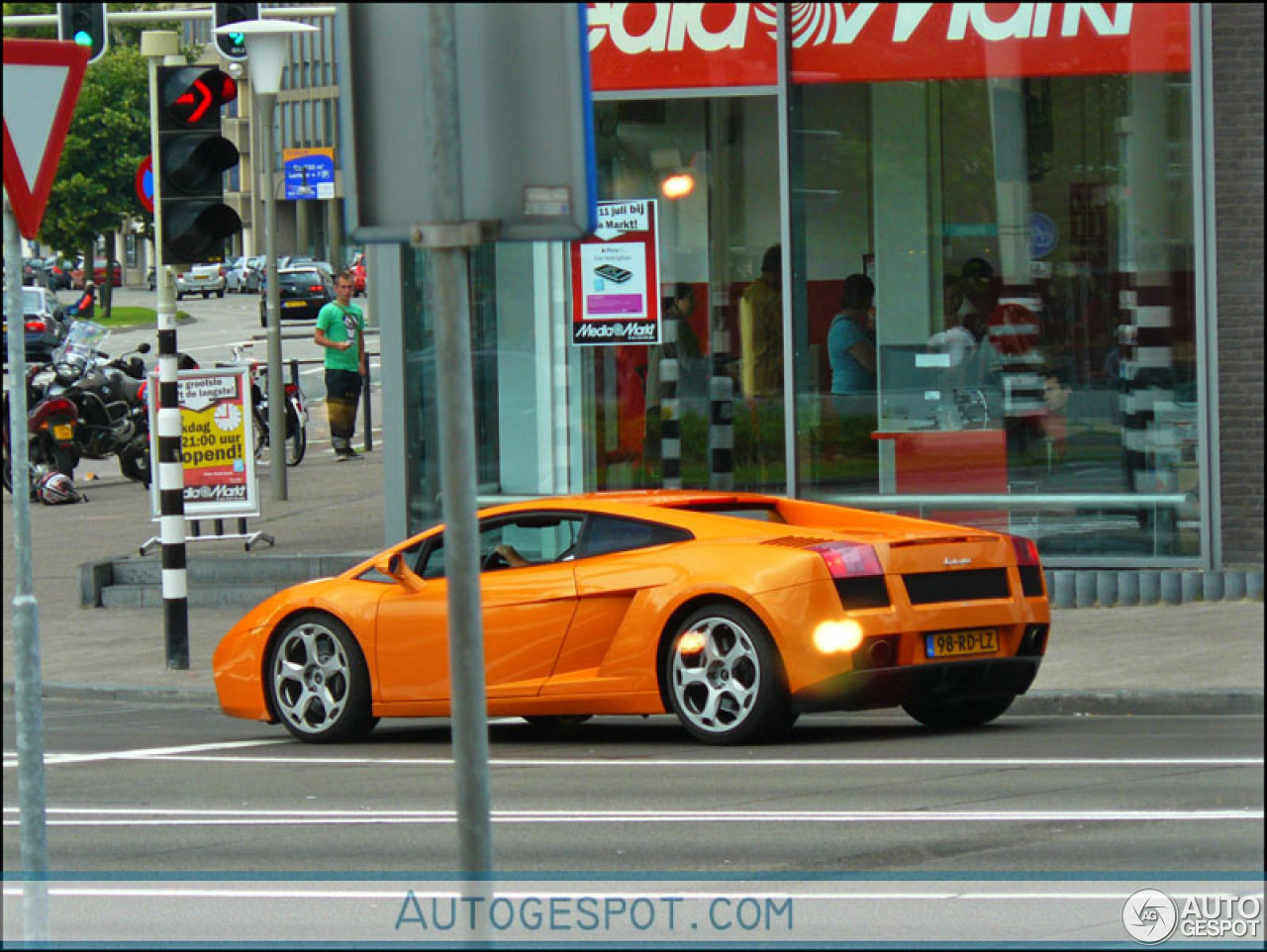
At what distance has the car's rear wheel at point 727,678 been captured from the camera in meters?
10.5

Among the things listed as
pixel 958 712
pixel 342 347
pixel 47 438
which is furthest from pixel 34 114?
pixel 342 347

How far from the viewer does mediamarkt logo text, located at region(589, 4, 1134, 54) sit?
53.9 ft

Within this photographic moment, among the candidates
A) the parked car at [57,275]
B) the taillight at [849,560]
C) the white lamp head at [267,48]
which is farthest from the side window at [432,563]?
the parked car at [57,275]

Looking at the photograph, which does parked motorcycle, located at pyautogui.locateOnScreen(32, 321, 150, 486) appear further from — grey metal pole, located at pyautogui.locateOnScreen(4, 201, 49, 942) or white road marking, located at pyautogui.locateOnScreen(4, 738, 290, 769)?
grey metal pole, located at pyautogui.locateOnScreen(4, 201, 49, 942)

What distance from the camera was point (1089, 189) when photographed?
16484mm

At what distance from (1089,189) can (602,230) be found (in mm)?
3787

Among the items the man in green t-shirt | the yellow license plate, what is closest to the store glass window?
the yellow license plate

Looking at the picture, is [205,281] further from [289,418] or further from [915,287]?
[915,287]

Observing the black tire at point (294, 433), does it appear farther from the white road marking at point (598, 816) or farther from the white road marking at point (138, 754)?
the white road marking at point (598, 816)

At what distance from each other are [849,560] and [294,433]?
672 inches

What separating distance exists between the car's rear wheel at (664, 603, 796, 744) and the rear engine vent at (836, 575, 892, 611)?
421 millimetres

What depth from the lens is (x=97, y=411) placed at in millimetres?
24625

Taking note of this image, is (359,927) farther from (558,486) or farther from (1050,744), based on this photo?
(558,486)

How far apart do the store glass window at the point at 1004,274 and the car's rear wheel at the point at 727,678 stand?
6.37 metres
